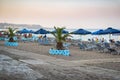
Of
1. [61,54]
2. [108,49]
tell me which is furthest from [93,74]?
[108,49]

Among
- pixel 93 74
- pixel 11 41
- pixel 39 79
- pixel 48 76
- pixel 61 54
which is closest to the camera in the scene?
pixel 39 79

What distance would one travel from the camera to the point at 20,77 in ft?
32.4

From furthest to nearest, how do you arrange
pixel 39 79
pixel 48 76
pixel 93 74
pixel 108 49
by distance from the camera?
1. pixel 108 49
2. pixel 93 74
3. pixel 48 76
4. pixel 39 79

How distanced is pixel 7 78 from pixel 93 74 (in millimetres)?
3257

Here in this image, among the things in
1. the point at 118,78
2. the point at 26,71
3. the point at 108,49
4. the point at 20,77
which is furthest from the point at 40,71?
the point at 108,49

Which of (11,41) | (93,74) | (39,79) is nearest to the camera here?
(39,79)

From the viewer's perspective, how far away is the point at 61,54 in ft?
66.8

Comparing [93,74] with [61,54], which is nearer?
[93,74]

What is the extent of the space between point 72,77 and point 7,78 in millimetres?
2238

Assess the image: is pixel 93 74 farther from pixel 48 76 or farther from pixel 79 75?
pixel 48 76

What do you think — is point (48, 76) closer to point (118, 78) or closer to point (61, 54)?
point (118, 78)

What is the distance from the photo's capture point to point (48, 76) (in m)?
10.2

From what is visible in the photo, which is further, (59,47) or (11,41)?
(11,41)

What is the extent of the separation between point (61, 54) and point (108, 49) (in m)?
4.29
